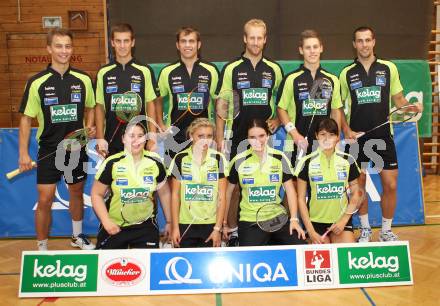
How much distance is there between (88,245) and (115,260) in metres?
1.58

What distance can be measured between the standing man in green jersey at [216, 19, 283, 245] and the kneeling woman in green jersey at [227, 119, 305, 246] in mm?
388

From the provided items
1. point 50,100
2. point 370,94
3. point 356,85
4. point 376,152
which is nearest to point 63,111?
point 50,100

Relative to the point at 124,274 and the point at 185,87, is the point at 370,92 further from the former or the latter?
the point at 124,274

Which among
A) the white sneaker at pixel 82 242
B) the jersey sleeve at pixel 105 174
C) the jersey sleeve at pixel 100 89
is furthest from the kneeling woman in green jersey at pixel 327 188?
the white sneaker at pixel 82 242

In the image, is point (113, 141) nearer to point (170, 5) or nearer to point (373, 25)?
point (170, 5)

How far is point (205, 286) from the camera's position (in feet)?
12.5

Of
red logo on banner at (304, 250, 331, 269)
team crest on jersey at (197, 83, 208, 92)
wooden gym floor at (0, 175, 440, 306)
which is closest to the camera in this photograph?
wooden gym floor at (0, 175, 440, 306)

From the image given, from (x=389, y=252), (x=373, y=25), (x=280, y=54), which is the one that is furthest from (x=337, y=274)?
(x=373, y=25)

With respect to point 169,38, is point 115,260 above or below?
below

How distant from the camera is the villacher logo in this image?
12.5ft

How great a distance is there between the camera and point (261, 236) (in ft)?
14.0

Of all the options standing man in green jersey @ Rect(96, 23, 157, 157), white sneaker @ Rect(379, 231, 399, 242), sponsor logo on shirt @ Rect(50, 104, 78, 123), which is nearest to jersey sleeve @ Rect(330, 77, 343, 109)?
white sneaker @ Rect(379, 231, 399, 242)

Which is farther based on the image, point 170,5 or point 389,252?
point 170,5

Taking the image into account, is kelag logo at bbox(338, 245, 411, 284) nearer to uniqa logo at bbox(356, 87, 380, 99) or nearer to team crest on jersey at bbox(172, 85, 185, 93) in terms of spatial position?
uniqa logo at bbox(356, 87, 380, 99)
